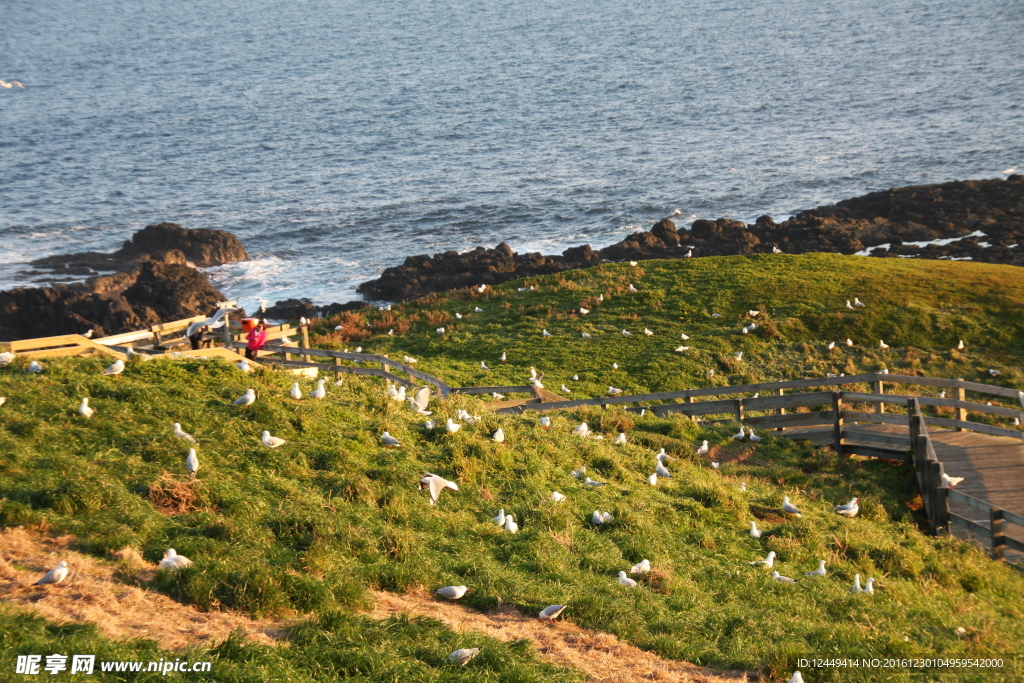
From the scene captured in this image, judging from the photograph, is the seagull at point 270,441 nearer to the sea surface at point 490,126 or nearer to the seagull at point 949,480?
the seagull at point 949,480

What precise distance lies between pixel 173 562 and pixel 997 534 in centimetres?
1315

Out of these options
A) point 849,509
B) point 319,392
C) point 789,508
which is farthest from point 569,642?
point 849,509

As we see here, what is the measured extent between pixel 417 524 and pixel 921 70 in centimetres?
12421

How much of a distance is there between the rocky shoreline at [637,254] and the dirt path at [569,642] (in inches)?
1501

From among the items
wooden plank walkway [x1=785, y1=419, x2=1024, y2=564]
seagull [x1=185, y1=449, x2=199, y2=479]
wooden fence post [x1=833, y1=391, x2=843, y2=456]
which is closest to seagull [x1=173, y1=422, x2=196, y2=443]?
seagull [x1=185, y1=449, x2=199, y2=479]

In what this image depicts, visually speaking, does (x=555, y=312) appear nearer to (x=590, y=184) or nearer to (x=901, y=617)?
(x=901, y=617)

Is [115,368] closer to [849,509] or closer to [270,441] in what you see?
[270,441]

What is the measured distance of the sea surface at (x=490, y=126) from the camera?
7025cm

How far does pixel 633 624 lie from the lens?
9805 millimetres

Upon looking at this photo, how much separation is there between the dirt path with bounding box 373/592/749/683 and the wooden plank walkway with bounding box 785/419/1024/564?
8.53m

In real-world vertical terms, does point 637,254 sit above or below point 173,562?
below

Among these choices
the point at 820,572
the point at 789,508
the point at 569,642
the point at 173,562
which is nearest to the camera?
the point at 173,562

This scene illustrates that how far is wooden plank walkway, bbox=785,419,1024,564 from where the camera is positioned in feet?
51.0

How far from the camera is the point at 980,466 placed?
17719 millimetres
